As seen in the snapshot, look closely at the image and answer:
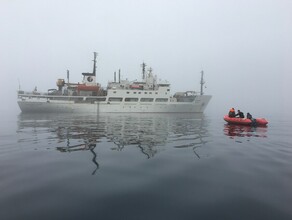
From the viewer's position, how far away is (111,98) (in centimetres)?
4762

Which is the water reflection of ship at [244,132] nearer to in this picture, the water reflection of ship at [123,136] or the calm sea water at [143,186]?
the water reflection of ship at [123,136]

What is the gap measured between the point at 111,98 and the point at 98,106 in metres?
3.65

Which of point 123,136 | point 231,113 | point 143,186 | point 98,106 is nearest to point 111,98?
point 98,106

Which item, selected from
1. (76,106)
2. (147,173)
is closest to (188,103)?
(76,106)

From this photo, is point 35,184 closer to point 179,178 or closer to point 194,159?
point 179,178

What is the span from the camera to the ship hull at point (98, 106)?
4572 cm

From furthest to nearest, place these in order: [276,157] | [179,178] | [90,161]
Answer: [276,157] < [90,161] < [179,178]

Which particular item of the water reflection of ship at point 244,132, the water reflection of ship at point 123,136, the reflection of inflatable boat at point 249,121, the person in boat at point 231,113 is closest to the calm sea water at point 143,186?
the water reflection of ship at point 123,136

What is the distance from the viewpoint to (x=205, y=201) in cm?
458

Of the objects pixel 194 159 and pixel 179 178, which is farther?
pixel 194 159

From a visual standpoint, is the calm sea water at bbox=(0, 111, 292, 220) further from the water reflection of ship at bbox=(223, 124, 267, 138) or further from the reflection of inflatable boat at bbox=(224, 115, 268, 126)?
the reflection of inflatable boat at bbox=(224, 115, 268, 126)

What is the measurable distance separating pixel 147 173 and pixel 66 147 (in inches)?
234

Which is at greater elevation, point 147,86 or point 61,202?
point 147,86

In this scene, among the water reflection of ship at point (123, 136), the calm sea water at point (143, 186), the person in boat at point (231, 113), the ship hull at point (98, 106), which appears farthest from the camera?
the ship hull at point (98, 106)
